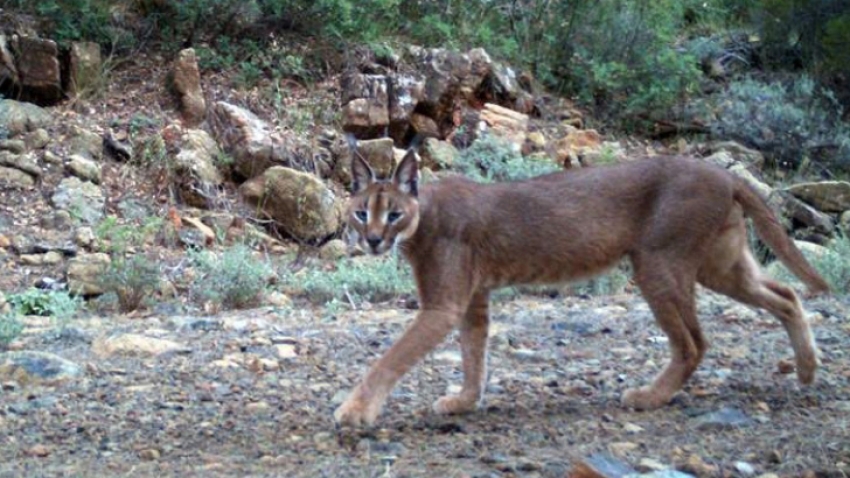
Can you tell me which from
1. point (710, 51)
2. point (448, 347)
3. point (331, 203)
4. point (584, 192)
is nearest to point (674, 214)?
point (584, 192)

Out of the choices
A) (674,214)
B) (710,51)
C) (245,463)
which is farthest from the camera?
(710,51)

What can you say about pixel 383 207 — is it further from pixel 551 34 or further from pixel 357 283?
pixel 551 34

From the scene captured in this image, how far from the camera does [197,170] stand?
1276cm

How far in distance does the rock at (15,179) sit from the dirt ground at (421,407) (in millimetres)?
4098

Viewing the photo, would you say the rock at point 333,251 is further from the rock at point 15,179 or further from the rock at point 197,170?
the rock at point 15,179

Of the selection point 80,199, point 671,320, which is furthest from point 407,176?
point 80,199

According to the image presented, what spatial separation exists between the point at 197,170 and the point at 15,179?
169 centimetres

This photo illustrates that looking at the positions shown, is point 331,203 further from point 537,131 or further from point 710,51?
point 710,51

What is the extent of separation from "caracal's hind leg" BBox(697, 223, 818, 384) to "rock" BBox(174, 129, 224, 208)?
7.03m

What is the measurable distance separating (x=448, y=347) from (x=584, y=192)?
1673mm

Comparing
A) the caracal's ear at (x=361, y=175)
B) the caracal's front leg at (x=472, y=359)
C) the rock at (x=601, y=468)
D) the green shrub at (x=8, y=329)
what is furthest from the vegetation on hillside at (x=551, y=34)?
the rock at (x=601, y=468)

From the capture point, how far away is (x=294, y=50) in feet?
50.0

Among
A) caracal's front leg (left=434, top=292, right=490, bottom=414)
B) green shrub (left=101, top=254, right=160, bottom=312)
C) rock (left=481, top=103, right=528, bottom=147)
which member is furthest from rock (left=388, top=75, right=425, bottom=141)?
caracal's front leg (left=434, top=292, right=490, bottom=414)

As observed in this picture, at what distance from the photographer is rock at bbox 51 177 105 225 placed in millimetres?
12031
